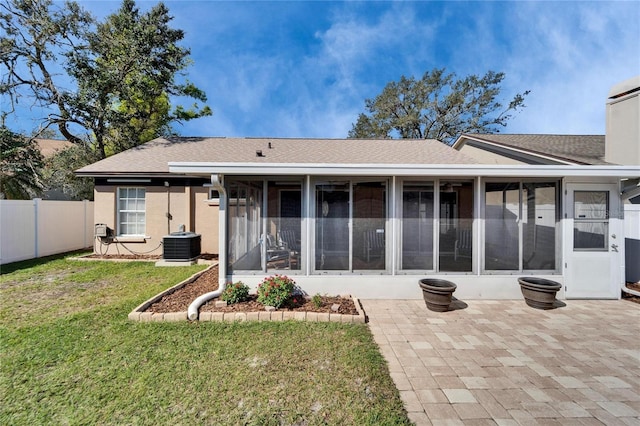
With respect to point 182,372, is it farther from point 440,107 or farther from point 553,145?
point 440,107

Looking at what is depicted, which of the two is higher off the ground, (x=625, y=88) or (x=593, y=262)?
(x=625, y=88)

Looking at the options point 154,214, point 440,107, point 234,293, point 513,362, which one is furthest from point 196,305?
point 440,107

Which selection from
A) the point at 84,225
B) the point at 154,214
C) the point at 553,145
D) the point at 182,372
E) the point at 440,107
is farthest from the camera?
the point at 440,107

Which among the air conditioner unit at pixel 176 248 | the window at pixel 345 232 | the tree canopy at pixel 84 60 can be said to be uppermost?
the tree canopy at pixel 84 60

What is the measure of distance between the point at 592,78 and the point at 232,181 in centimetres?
1241

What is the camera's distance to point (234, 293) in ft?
16.3

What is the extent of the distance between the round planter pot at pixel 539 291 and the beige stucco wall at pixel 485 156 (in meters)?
5.11

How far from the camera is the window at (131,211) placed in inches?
404

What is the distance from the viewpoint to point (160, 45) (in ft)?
49.9

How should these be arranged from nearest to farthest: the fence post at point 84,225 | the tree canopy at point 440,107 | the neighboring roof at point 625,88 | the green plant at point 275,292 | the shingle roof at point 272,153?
1. the green plant at point 275,292
2. the neighboring roof at point 625,88
3. the shingle roof at point 272,153
4. the fence post at point 84,225
5. the tree canopy at point 440,107

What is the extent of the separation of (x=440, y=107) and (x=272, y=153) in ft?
59.1

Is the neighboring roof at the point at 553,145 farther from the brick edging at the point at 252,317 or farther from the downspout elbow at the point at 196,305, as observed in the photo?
the downspout elbow at the point at 196,305

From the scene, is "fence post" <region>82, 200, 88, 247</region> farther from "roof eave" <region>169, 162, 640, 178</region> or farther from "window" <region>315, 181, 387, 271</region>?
"window" <region>315, 181, 387, 271</region>

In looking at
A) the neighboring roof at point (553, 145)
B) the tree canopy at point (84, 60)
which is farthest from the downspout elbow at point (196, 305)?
the tree canopy at point (84, 60)
